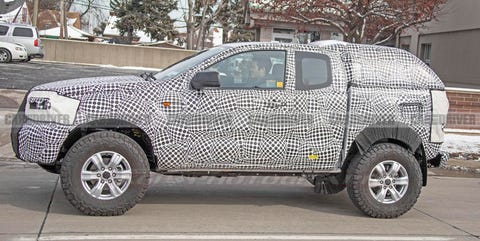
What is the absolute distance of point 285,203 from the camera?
7414mm

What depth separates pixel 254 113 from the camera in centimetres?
641

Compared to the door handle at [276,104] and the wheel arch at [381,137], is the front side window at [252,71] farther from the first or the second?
the wheel arch at [381,137]

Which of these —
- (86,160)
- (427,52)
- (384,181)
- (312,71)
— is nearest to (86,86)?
(86,160)

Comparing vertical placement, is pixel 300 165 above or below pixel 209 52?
below

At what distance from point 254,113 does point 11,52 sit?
24.2 m

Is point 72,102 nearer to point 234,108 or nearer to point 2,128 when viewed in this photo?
point 234,108

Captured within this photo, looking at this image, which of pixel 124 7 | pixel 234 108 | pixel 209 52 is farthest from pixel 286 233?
pixel 124 7

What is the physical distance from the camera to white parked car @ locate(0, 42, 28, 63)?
90.6 feet

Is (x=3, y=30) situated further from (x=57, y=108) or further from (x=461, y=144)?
(x=57, y=108)

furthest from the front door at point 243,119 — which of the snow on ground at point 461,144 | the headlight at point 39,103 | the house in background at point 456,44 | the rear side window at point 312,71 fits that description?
the house in background at point 456,44

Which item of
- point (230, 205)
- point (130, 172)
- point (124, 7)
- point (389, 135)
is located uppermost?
point (124, 7)

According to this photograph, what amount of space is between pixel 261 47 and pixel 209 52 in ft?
2.04

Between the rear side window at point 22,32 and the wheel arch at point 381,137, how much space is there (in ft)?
83.4

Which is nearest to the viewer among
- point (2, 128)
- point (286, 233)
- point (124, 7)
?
point (286, 233)
